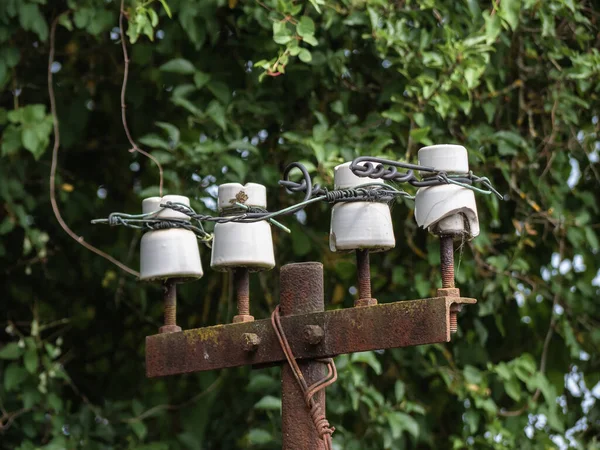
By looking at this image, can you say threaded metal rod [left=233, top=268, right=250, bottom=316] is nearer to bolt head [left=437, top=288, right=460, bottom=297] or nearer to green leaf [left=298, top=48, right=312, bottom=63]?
bolt head [left=437, top=288, right=460, bottom=297]

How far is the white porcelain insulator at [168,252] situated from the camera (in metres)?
2.86

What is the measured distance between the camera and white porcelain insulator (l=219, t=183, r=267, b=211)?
2748mm

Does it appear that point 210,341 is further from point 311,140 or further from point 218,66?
point 218,66

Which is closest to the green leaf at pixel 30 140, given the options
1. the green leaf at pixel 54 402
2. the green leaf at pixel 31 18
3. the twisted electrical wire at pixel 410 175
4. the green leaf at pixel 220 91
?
the green leaf at pixel 31 18

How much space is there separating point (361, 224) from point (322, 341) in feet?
0.82

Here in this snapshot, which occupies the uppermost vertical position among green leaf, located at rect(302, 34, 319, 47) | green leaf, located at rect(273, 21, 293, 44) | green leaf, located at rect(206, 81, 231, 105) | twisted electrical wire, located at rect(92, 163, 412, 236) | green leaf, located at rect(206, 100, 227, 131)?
green leaf, located at rect(273, 21, 293, 44)

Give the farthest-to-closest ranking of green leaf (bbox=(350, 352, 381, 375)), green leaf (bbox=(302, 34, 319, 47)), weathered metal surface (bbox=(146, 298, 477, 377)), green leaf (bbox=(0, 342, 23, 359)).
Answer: green leaf (bbox=(0, 342, 23, 359)) < green leaf (bbox=(350, 352, 381, 375)) < green leaf (bbox=(302, 34, 319, 47)) < weathered metal surface (bbox=(146, 298, 477, 377))

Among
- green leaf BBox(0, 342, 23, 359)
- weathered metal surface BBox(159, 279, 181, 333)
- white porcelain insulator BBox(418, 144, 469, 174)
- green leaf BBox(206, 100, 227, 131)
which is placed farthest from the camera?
green leaf BBox(0, 342, 23, 359)

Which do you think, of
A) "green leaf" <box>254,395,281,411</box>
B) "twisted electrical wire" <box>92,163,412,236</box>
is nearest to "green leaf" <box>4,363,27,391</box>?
"green leaf" <box>254,395,281,411</box>

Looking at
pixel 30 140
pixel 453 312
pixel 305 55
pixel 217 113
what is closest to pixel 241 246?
pixel 453 312

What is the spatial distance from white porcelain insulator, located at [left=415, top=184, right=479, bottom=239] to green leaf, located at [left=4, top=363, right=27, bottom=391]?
212cm

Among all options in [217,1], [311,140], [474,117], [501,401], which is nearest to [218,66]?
[217,1]

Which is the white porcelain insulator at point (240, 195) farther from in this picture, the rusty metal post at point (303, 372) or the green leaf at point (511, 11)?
the green leaf at point (511, 11)

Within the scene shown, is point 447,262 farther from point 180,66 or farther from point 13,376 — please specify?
point 13,376
